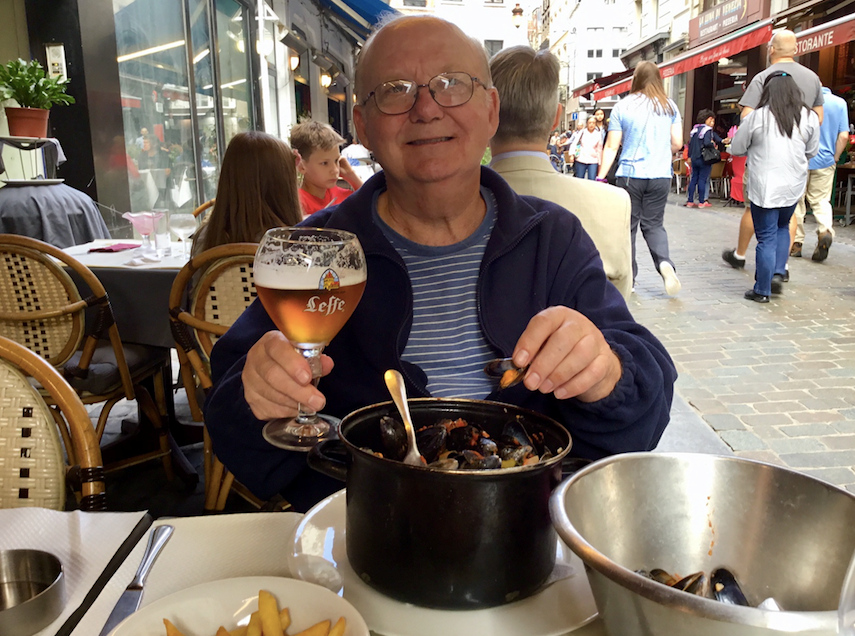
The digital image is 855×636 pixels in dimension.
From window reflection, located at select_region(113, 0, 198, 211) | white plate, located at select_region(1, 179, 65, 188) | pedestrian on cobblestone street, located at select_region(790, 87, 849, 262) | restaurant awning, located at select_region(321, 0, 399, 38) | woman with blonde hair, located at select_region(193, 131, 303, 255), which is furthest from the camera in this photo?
restaurant awning, located at select_region(321, 0, 399, 38)

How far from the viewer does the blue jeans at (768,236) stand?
5.91m

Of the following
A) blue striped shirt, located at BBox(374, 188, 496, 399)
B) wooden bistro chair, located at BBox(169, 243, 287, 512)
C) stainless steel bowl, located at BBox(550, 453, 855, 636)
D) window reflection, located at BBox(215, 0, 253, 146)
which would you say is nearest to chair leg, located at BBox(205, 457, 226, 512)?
wooden bistro chair, located at BBox(169, 243, 287, 512)

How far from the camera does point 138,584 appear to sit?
30.0 inches

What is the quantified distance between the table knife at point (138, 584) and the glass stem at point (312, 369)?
0.24m

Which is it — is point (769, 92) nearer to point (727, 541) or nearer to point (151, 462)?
point (151, 462)

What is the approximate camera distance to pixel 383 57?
5.08 feet

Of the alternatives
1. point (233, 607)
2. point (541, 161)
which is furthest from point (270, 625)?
point (541, 161)

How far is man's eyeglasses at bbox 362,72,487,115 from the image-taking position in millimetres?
1536

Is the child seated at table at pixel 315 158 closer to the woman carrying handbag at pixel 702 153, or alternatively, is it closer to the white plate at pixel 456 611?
the white plate at pixel 456 611

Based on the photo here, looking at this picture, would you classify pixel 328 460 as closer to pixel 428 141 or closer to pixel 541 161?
pixel 428 141

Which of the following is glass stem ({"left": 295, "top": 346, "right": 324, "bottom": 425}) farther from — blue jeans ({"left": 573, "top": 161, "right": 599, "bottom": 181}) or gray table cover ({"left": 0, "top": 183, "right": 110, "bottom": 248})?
blue jeans ({"left": 573, "top": 161, "right": 599, "bottom": 181})

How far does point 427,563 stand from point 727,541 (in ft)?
1.04

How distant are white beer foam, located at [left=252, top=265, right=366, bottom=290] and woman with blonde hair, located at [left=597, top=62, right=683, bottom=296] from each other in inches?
220

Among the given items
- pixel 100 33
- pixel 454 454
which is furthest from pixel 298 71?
pixel 454 454
